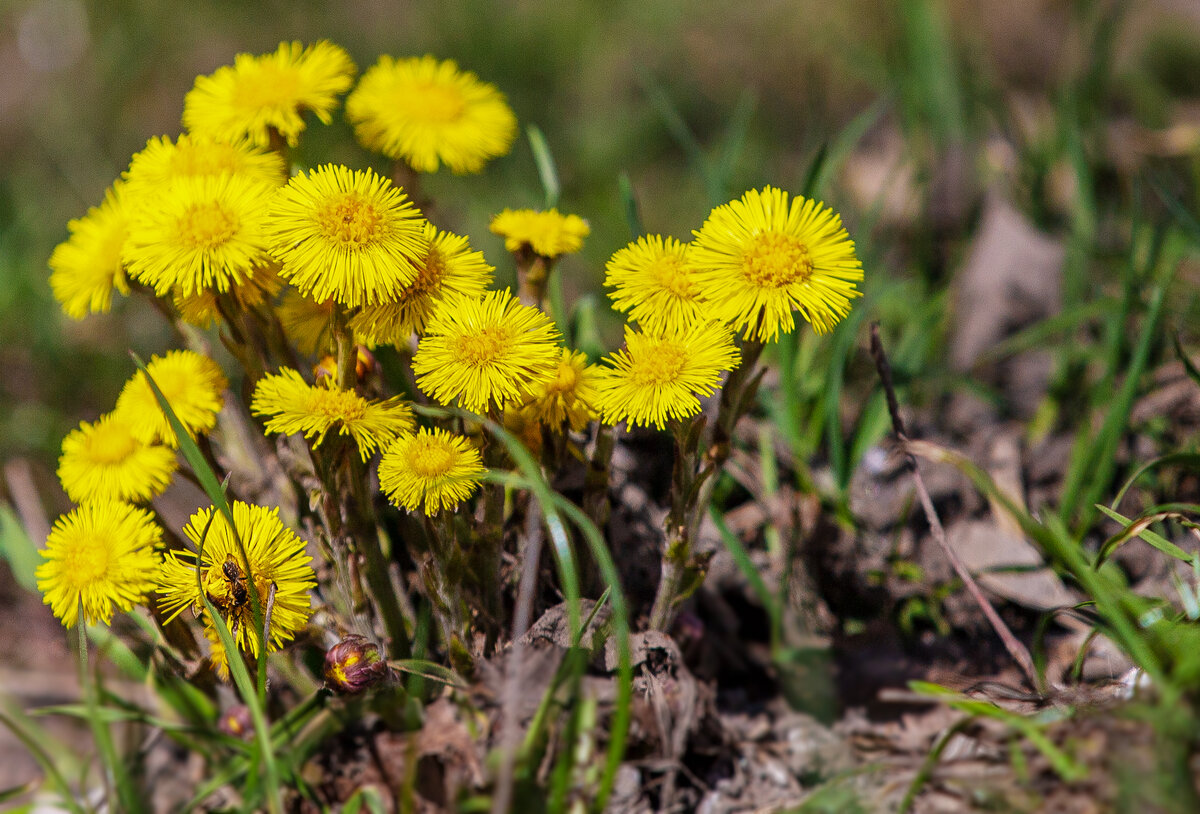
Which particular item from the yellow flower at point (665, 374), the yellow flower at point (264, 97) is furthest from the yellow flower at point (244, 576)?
the yellow flower at point (264, 97)

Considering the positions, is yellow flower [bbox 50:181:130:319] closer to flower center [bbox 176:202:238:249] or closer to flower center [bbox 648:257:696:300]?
flower center [bbox 176:202:238:249]

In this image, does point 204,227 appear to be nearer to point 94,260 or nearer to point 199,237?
point 199,237

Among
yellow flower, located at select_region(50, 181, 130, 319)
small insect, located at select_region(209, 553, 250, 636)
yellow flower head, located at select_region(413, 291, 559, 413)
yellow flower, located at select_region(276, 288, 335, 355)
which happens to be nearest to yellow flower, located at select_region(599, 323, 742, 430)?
yellow flower head, located at select_region(413, 291, 559, 413)

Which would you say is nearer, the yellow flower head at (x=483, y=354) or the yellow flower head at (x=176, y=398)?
the yellow flower head at (x=483, y=354)

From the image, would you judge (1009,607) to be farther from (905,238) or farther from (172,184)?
(172,184)

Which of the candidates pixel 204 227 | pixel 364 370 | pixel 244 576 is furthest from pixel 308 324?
pixel 244 576

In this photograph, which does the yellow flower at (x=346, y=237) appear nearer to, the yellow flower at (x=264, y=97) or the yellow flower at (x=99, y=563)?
the yellow flower at (x=264, y=97)
